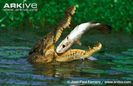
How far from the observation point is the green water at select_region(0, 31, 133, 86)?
1094 cm

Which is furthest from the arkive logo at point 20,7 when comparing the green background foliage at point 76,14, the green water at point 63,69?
the green water at point 63,69

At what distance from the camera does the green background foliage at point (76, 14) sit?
16.7 meters

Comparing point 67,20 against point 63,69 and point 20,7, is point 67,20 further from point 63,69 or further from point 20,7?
point 20,7

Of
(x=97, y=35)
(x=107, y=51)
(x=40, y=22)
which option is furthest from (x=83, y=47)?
(x=40, y=22)

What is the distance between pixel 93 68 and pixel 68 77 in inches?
49.0

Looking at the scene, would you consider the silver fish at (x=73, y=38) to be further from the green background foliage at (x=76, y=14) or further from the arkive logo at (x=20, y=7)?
the arkive logo at (x=20, y=7)

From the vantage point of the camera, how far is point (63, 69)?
39.6ft

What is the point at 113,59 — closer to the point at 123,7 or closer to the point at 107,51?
the point at 107,51

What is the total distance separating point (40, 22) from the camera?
17172 mm

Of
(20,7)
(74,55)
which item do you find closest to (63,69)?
(74,55)

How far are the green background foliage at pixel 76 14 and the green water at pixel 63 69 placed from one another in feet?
8.14

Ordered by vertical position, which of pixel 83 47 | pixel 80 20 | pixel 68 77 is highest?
pixel 80 20

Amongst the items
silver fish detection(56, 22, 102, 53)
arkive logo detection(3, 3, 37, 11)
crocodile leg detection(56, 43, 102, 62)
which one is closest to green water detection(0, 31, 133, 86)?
crocodile leg detection(56, 43, 102, 62)

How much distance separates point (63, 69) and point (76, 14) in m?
5.13
